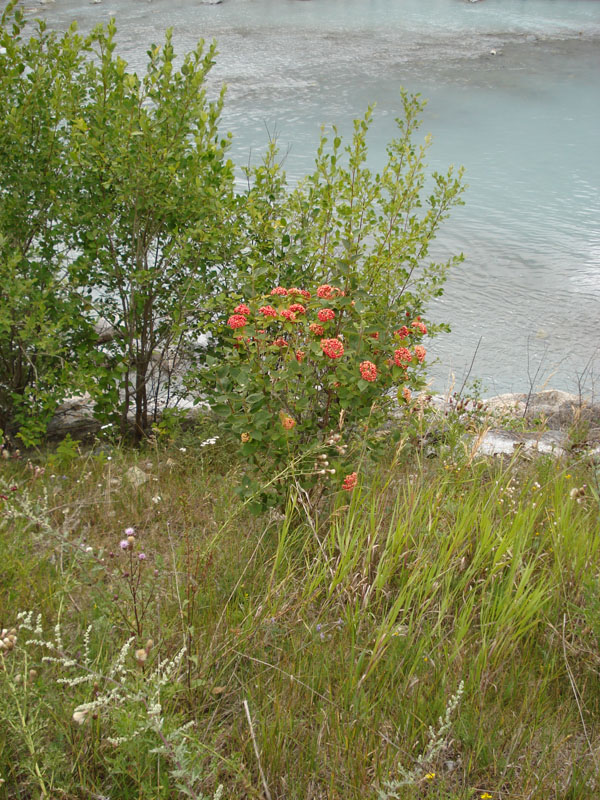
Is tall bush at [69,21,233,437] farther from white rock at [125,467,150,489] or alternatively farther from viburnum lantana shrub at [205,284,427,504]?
viburnum lantana shrub at [205,284,427,504]

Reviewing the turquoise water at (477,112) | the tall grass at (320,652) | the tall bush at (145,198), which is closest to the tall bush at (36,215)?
the tall bush at (145,198)

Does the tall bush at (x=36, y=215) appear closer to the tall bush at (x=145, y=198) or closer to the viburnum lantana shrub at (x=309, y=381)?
the tall bush at (x=145, y=198)

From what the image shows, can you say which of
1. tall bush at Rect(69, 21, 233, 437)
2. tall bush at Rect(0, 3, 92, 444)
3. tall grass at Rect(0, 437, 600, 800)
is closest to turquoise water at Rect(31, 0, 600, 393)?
tall bush at Rect(69, 21, 233, 437)

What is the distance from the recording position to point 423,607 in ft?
7.86

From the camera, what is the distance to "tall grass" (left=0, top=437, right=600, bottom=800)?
1.88 meters

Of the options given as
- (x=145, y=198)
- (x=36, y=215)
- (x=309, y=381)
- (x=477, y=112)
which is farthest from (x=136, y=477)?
(x=477, y=112)

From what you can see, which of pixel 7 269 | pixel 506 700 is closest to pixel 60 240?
pixel 7 269

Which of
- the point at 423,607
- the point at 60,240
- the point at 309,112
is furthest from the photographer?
the point at 309,112

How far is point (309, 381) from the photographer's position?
3053 millimetres

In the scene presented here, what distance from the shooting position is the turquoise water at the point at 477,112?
6547 mm

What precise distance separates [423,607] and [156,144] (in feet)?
8.47

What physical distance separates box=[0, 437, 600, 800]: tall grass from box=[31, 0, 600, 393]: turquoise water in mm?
2270

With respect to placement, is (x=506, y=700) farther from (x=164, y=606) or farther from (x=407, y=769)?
(x=164, y=606)

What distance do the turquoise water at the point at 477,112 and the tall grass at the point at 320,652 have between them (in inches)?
89.4
